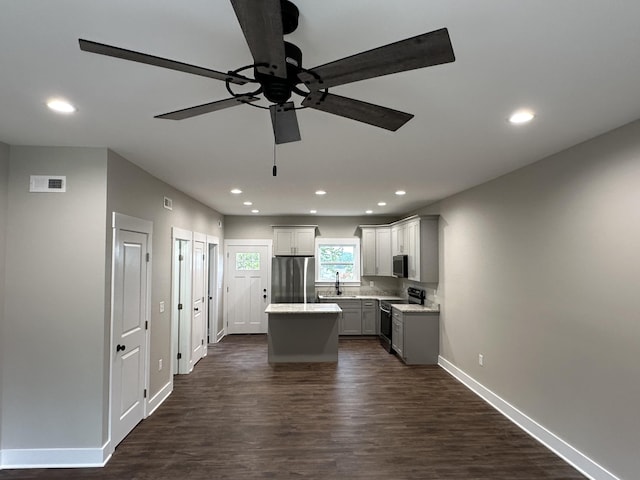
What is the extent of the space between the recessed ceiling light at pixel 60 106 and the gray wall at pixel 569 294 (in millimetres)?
3766

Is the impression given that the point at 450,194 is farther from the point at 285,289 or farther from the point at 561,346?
the point at 285,289

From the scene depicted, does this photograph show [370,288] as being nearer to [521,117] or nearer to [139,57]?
[521,117]

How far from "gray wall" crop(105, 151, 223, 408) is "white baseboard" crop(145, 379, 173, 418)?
0.17 feet

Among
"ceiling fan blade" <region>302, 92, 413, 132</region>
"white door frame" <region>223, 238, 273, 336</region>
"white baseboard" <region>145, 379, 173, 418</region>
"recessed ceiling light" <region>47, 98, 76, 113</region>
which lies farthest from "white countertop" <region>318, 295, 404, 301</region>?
"ceiling fan blade" <region>302, 92, 413, 132</region>

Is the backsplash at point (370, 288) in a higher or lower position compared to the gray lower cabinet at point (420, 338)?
higher

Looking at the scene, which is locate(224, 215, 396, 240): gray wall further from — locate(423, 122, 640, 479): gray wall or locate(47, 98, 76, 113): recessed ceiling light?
locate(47, 98, 76, 113): recessed ceiling light

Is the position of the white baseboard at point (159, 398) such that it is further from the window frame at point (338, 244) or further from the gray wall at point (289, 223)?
the window frame at point (338, 244)

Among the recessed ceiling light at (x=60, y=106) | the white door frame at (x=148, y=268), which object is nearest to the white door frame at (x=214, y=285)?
the white door frame at (x=148, y=268)

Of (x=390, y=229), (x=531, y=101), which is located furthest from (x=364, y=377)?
(x=531, y=101)

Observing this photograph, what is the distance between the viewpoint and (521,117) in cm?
234

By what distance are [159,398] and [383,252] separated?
509 cm

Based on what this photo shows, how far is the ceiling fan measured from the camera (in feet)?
3.09

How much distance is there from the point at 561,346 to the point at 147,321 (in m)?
4.09

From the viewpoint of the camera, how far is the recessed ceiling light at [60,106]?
2.13m
